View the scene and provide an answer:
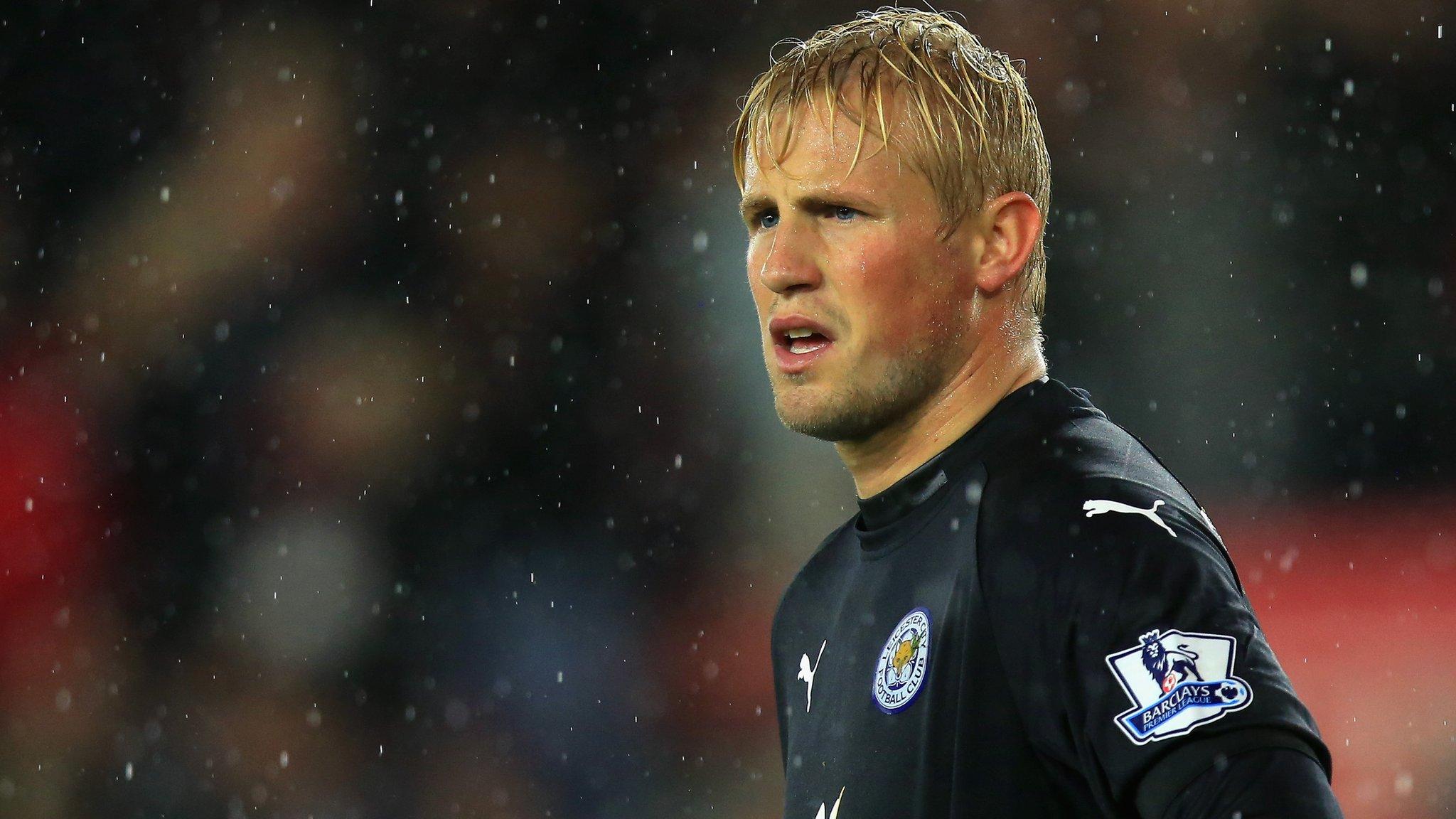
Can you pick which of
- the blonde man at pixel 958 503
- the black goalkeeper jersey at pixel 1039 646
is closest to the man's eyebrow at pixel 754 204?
the blonde man at pixel 958 503

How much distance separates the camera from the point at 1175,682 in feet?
3.48

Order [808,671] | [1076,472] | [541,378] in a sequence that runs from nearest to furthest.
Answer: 1. [1076,472]
2. [808,671]
3. [541,378]

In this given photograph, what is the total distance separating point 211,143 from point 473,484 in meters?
1.52

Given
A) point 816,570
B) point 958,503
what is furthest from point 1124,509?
point 816,570

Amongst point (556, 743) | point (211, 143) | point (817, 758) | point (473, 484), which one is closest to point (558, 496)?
point (473, 484)

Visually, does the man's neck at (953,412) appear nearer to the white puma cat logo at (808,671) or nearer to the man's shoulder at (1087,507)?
the man's shoulder at (1087,507)

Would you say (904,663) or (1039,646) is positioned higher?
(1039,646)

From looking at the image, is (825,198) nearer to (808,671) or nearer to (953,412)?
(953,412)

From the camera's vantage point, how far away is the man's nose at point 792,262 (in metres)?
1.56

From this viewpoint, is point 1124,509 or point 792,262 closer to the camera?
point 1124,509

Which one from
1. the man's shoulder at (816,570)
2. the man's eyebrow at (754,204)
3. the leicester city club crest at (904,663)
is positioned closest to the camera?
the leicester city club crest at (904,663)

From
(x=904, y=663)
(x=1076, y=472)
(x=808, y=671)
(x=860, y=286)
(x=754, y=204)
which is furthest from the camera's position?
(x=808, y=671)

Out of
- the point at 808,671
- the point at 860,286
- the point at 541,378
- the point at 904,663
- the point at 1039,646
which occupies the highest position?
the point at 860,286

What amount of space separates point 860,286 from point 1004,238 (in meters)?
0.19
